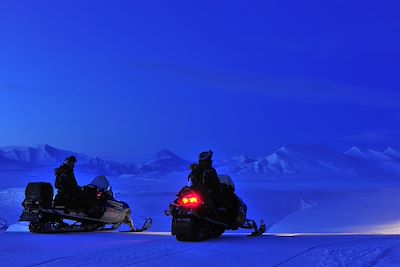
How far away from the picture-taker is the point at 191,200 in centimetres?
936

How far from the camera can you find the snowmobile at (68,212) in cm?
1148

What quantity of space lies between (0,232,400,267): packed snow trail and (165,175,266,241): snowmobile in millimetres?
242

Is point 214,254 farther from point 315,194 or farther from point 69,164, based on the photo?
point 315,194

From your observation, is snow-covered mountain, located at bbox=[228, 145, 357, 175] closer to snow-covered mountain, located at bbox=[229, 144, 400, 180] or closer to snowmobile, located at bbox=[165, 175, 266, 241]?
snow-covered mountain, located at bbox=[229, 144, 400, 180]

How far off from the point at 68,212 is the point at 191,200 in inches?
141

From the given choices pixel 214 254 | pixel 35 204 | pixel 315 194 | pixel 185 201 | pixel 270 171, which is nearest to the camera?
pixel 214 254

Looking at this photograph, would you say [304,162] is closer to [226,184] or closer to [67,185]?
[67,185]

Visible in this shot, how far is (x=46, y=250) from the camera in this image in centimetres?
823

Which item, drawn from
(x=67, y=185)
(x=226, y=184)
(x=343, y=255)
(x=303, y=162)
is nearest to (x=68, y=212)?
(x=67, y=185)

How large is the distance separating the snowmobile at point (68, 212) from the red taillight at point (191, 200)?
11.2 feet

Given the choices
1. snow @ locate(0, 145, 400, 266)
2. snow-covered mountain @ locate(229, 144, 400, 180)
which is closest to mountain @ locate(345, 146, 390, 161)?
snow-covered mountain @ locate(229, 144, 400, 180)

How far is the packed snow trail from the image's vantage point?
22.0 feet

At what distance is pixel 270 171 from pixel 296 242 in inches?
3013

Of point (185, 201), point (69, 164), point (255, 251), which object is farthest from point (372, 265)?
point (69, 164)
